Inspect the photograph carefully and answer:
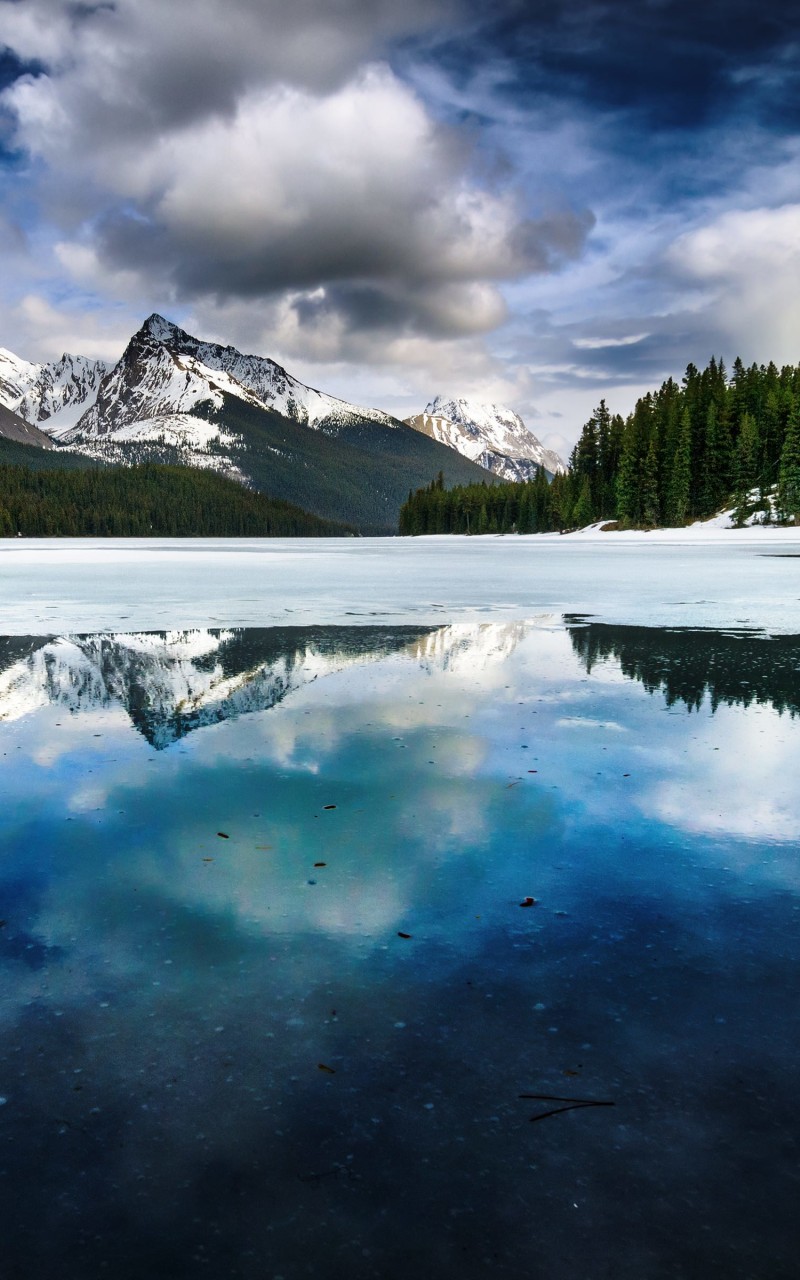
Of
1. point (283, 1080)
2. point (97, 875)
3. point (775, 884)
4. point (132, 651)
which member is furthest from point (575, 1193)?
point (132, 651)

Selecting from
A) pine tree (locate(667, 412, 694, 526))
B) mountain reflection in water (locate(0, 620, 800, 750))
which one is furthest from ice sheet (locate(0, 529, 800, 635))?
pine tree (locate(667, 412, 694, 526))

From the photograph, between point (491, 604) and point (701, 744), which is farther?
point (491, 604)

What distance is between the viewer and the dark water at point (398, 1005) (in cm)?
270

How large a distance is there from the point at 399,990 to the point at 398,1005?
0.14 metres

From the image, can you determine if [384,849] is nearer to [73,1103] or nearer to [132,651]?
[73,1103]

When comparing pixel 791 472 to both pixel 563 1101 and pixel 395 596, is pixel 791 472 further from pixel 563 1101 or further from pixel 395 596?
pixel 563 1101

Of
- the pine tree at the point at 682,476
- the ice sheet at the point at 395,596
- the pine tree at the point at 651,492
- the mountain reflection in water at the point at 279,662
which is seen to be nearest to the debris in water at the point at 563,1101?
the mountain reflection in water at the point at 279,662

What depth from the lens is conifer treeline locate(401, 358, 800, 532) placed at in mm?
91438

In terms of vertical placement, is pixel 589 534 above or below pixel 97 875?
above

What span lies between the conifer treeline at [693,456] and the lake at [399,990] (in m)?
89.1

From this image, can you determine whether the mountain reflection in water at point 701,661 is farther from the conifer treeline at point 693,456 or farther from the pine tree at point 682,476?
the pine tree at point 682,476

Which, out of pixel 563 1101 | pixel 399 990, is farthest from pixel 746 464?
pixel 563 1101

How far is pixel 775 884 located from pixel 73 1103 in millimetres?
4261

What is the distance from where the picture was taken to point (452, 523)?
168875 mm
